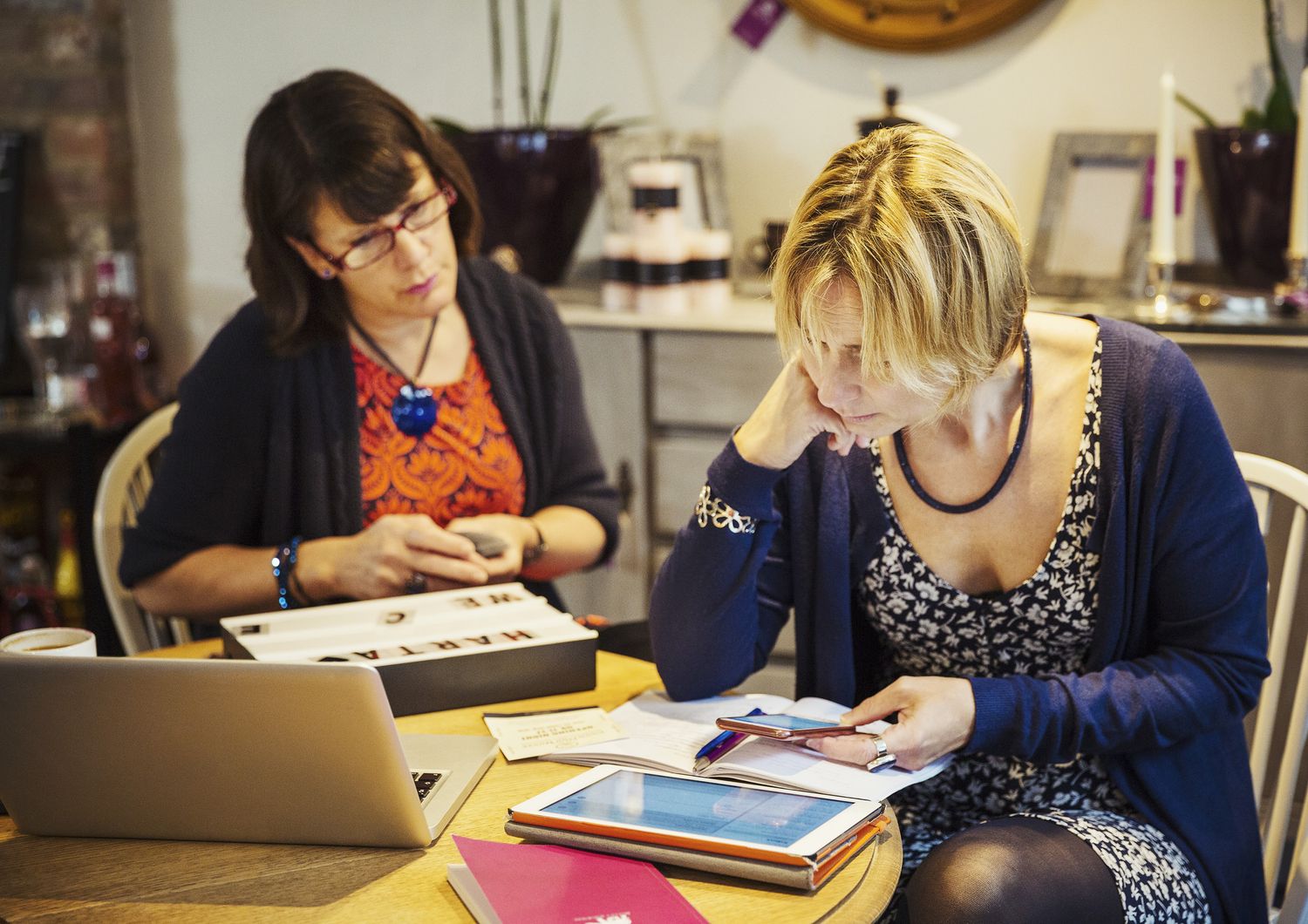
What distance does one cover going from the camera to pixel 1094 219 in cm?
251

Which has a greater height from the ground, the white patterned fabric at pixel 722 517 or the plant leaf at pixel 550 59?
the plant leaf at pixel 550 59

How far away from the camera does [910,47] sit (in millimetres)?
2631

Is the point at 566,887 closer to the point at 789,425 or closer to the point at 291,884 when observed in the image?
the point at 291,884

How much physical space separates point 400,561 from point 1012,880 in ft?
2.62

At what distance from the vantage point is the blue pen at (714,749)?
1.14 meters

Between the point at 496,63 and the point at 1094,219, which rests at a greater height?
the point at 496,63

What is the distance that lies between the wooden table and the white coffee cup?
0.16 metres

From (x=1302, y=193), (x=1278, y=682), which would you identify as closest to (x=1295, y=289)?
(x=1302, y=193)

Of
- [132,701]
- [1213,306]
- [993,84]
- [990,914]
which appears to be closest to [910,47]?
[993,84]

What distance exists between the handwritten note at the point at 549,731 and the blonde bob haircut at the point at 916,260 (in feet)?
1.38

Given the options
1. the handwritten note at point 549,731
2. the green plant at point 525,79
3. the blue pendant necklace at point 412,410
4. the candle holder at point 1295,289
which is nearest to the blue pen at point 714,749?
the handwritten note at point 549,731

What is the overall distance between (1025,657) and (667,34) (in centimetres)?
190

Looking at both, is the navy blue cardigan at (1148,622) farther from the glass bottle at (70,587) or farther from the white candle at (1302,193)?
the glass bottle at (70,587)

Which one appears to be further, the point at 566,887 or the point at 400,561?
the point at 400,561
